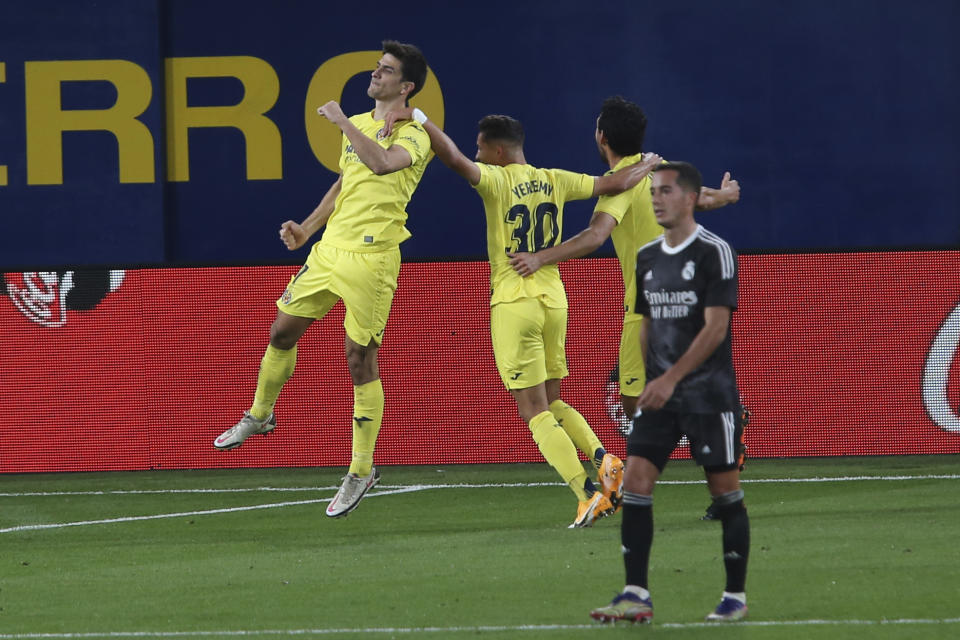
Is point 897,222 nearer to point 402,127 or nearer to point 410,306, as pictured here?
point 410,306

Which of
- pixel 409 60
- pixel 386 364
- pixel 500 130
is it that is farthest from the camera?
pixel 386 364

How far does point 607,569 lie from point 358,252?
93.2 inches

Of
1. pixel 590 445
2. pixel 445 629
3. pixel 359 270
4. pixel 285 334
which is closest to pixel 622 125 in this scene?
pixel 359 270

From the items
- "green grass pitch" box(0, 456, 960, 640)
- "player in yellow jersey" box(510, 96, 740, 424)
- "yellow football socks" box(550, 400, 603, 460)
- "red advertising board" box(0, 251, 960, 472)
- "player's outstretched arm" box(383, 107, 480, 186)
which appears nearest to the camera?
"green grass pitch" box(0, 456, 960, 640)

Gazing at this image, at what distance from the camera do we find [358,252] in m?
8.40

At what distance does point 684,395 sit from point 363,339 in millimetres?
3128

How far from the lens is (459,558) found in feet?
24.6

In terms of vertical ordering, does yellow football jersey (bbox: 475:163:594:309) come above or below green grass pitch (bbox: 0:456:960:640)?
above

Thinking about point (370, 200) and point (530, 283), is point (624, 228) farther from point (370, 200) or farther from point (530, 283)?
point (370, 200)

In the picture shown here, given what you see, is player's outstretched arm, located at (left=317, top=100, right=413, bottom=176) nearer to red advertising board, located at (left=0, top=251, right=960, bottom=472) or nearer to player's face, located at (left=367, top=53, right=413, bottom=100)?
player's face, located at (left=367, top=53, right=413, bottom=100)

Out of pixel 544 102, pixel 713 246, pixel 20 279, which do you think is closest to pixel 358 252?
pixel 713 246

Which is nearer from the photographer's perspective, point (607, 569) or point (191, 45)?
point (607, 569)

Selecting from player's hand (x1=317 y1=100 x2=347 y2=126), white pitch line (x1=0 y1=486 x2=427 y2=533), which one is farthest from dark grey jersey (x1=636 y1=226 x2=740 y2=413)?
white pitch line (x1=0 y1=486 x2=427 y2=533)

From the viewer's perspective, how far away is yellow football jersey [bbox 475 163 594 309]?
8.35 metres
